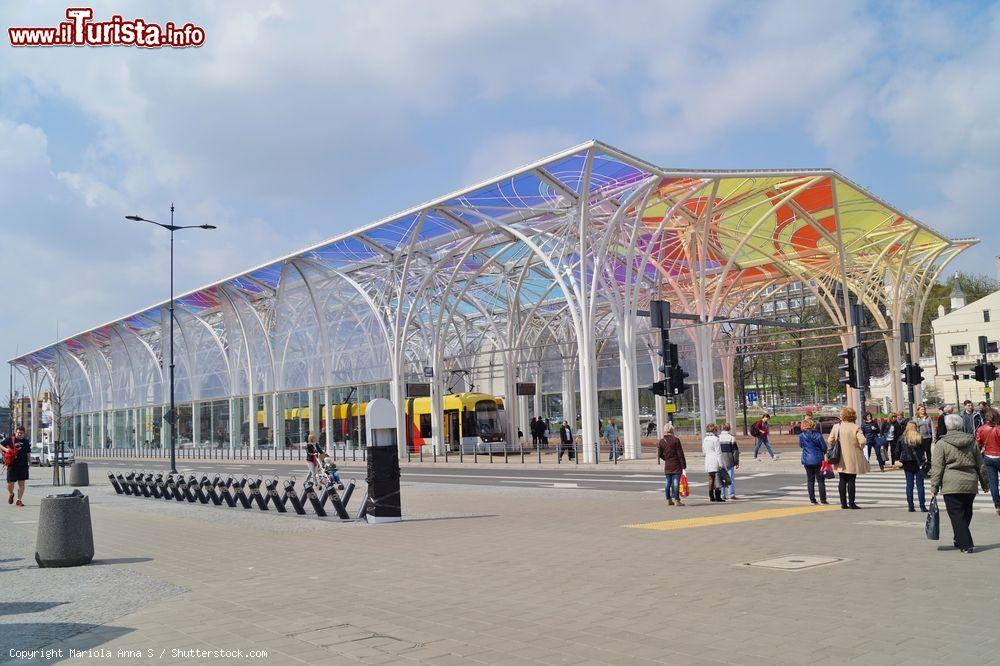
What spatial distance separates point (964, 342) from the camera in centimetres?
7119

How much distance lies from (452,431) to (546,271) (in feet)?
34.5

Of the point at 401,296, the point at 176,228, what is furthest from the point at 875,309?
the point at 176,228

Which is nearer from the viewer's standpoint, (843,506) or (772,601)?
(772,601)

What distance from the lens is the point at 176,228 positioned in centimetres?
3672

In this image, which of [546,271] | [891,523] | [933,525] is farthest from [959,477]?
[546,271]

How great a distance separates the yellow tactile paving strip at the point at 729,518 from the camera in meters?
13.4

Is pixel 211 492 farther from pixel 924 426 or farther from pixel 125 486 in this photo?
pixel 924 426

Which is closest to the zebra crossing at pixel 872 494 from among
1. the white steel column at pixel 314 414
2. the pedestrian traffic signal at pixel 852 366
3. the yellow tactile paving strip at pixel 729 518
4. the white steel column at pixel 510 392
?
the yellow tactile paving strip at pixel 729 518

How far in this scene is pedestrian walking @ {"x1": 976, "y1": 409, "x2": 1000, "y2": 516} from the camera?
45.2 ft

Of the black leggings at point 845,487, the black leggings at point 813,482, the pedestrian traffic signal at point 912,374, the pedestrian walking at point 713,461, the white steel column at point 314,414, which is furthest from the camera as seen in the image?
the white steel column at point 314,414

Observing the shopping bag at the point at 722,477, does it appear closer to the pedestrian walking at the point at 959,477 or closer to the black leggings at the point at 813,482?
the black leggings at the point at 813,482

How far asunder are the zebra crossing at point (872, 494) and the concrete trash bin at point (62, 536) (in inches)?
507

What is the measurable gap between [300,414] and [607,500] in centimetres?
3733

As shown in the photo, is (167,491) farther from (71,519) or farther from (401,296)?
(401,296)
